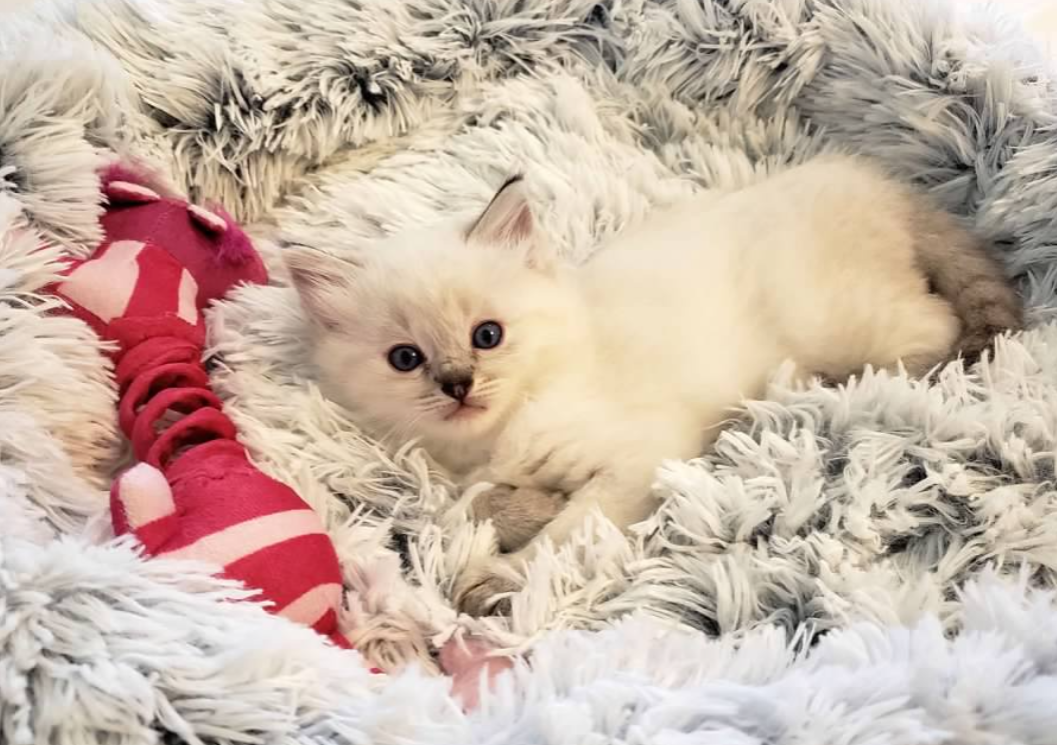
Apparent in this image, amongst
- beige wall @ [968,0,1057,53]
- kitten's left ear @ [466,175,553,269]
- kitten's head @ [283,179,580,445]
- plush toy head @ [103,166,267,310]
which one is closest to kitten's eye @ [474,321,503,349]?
kitten's head @ [283,179,580,445]

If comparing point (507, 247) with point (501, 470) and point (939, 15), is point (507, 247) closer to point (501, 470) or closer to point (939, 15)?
point (501, 470)

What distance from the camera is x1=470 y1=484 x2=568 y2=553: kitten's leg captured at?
3.33ft

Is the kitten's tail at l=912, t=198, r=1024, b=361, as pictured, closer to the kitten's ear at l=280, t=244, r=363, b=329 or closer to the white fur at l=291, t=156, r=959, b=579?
the white fur at l=291, t=156, r=959, b=579

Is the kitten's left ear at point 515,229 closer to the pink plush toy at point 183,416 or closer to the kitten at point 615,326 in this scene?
the kitten at point 615,326

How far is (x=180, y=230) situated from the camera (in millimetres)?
1170

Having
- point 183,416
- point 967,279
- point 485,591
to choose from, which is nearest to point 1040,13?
point 967,279

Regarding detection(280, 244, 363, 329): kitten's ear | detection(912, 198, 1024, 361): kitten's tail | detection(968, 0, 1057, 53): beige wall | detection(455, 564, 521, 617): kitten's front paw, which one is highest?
detection(968, 0, 1057, 53): beige wall

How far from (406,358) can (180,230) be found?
0.34 m

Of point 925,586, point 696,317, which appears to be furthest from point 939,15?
point 925,586

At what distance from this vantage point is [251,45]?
55.5 inches

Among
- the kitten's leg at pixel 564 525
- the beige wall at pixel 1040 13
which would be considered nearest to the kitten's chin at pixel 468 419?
the kitten's leg at pixel 564 525

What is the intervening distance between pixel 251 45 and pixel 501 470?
0.76 meters

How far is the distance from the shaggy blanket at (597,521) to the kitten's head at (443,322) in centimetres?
6

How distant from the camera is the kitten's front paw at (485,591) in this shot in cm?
92
